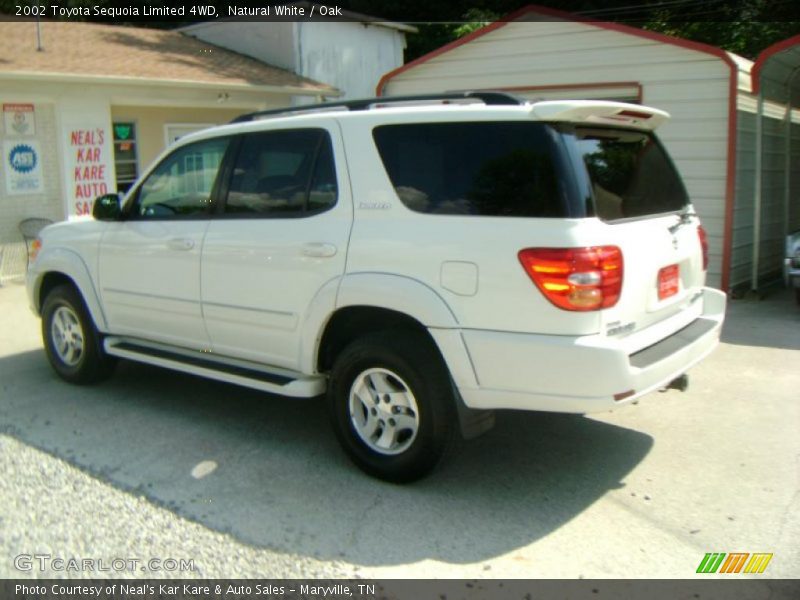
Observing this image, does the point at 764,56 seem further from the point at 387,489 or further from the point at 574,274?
the point at 387,489

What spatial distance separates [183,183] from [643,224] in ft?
10.2

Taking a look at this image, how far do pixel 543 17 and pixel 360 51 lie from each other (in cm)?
779

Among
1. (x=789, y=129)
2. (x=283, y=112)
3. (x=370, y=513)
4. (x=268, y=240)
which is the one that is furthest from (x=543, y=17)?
(x=370, y=513)

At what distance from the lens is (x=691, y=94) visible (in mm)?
9516

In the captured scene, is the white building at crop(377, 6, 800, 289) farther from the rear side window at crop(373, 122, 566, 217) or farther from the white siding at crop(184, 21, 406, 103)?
the rear side window at crop(373, 122, 566, 217)

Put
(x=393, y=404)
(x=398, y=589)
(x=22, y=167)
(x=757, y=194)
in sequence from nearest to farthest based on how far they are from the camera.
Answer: (x=398, y=589), (x=393, y=404), (x=757, y=194), (x=22, y=167)

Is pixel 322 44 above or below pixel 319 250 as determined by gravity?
above

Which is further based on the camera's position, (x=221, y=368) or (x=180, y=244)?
(x=180, y=244)

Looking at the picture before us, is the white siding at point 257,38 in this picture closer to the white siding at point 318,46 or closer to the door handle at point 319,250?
the white siding at point 318,46

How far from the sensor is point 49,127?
11297 mm

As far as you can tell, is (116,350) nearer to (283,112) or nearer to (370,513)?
(283,112)

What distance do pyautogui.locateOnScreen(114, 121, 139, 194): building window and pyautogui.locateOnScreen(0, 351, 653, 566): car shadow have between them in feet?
23.7

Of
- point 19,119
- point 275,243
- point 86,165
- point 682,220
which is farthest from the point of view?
point 86,165

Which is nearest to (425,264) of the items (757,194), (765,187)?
(757,194)
